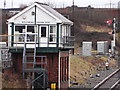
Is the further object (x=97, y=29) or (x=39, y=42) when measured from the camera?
(x=97, y=29)

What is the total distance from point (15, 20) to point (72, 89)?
561 cm

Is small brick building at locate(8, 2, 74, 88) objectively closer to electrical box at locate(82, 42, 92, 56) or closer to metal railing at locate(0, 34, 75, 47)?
metal railing at locate(0, 34, 75, 47)

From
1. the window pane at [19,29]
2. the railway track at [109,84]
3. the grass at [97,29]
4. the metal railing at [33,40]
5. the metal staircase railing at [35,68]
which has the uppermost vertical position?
the grass at [97,29]

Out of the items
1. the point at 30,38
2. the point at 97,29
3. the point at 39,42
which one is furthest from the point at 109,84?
the point at 97,29

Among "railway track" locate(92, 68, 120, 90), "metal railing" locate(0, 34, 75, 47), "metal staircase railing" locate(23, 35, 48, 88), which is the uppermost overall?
"metal railing" locate(0, 34, 75, 47)

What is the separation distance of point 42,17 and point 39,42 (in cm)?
159

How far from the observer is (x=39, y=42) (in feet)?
90.4

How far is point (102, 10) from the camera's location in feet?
293

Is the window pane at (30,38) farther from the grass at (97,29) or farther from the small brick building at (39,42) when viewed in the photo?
the grass at (97,29)

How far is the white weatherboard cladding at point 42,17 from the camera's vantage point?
2780 cm

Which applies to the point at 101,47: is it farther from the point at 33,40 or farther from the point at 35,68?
the point at 35,68

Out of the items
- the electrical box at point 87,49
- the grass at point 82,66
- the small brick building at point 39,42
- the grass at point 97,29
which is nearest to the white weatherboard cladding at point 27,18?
the small brick building at point 39,42

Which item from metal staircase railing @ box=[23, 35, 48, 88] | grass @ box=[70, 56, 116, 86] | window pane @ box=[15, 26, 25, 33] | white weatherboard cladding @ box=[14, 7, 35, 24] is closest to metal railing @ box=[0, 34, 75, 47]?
window pane @ box=[15, 26, 25, 33]

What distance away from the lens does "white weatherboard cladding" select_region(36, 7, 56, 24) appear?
27.8 m
